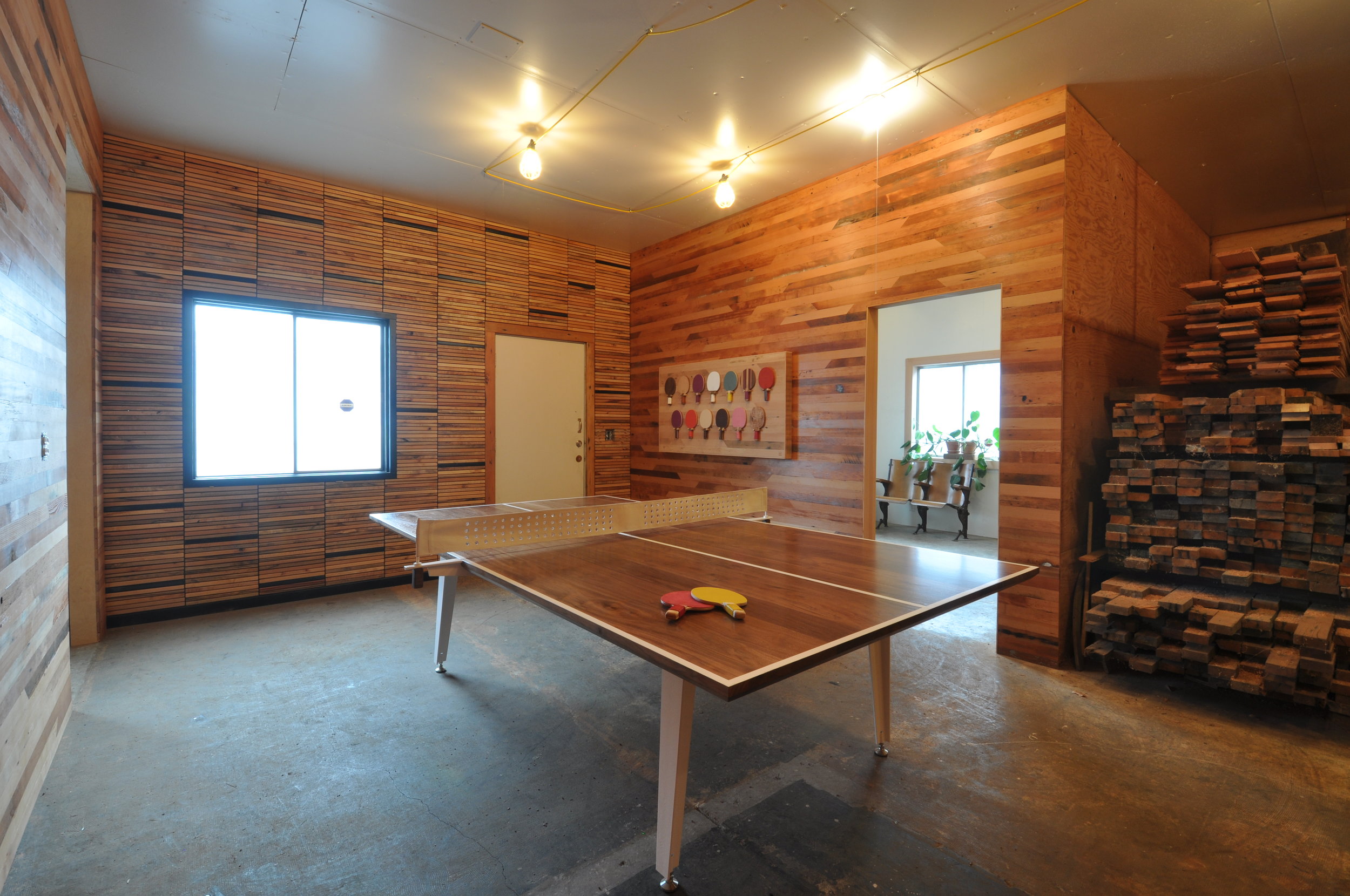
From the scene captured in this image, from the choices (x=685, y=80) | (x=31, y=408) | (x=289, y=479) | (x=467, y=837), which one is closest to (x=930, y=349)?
(x=685, y=80)

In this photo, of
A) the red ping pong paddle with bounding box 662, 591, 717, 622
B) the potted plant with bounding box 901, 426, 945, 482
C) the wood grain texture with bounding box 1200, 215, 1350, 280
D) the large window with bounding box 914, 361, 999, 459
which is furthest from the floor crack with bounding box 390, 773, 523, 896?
the large window with bounding box 914, 361, 999, 459

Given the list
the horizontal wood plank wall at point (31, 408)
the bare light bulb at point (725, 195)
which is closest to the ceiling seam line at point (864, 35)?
the bare light bulb at point (725, 195)

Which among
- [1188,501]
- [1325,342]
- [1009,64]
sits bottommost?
[1188,501]

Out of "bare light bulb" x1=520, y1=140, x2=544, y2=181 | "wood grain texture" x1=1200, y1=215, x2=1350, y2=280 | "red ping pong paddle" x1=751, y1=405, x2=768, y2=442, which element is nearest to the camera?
"bare light bulb" x1=520, y1=140, x2=544, y2=181

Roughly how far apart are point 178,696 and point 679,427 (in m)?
3.92

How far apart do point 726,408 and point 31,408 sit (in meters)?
4.11

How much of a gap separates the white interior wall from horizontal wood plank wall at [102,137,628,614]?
4378 mm

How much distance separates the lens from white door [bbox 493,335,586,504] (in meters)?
5.57

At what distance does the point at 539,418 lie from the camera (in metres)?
5.77

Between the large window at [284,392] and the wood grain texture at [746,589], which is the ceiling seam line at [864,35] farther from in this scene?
the large window at [284,392]

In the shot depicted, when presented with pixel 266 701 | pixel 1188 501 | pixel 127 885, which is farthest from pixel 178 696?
pixel 1188 501

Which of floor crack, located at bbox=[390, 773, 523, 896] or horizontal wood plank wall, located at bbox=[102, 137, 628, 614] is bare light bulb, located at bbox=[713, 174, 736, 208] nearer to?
horizontal wood plank wall, located at bbox=[102, 137, 628, 614]

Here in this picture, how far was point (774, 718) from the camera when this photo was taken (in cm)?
271

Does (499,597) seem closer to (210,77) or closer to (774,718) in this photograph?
(774,718)
